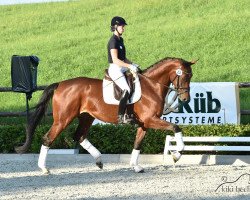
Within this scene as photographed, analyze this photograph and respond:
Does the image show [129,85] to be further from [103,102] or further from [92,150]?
[92,150]

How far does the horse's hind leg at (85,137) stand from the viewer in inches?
556

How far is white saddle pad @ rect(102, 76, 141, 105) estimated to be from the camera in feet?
45.5

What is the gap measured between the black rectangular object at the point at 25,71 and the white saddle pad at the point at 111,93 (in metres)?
2.67

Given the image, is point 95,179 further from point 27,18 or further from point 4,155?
point 27,18

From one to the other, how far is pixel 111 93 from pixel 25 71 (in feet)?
9.88

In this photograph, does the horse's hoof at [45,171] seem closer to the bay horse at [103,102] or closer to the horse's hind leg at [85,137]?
the bay horse at [103,102]

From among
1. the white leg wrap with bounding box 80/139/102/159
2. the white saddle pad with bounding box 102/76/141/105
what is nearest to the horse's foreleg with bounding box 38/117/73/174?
the white leg wrap with bounding box 80/139/102/159

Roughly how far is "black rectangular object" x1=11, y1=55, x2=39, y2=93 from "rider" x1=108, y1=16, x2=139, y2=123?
9.65 feet

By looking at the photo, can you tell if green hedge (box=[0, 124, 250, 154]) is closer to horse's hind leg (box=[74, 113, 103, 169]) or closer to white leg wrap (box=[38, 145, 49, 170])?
horse's hind leg (box=[74, 113, 103, 169])

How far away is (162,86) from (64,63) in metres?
17.1

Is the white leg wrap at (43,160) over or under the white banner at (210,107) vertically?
under

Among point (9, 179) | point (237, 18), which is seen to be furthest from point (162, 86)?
point (237, 18)

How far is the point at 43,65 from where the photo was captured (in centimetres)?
3086

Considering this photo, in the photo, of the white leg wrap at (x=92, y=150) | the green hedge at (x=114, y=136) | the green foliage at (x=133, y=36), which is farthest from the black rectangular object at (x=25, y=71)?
the green foliage at (x=133, y=36)
